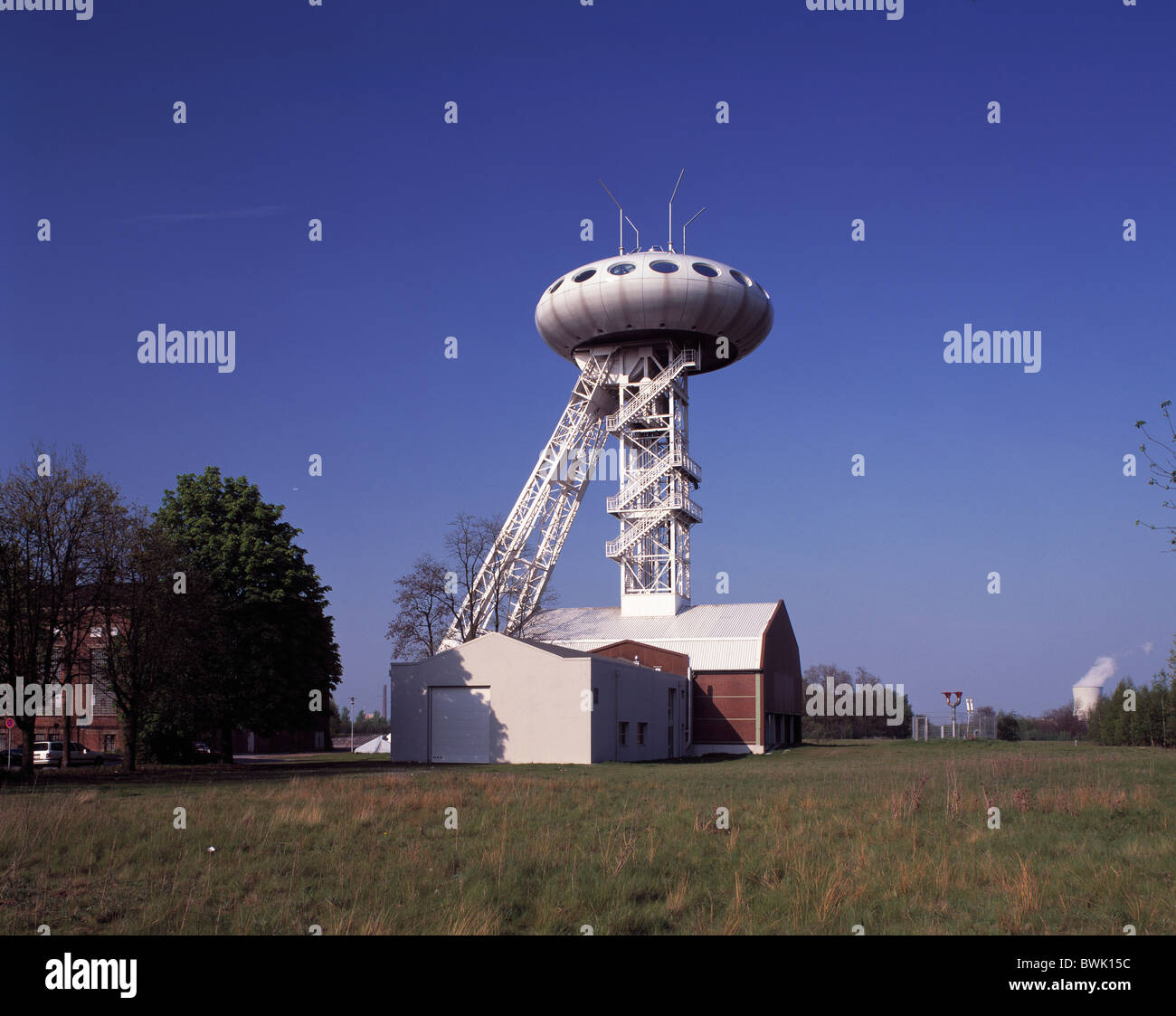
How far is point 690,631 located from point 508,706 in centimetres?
2077

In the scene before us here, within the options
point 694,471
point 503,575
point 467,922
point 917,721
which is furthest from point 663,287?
point 467,922

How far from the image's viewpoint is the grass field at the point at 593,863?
10.5m

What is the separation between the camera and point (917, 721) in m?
78.8

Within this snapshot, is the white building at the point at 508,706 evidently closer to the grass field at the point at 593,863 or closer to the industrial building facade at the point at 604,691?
the industrial building facade at the point at 604,691

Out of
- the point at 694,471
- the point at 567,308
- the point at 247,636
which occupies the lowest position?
the point at 247,636

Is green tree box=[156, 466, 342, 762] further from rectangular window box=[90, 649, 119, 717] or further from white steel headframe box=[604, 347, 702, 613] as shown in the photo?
white steel headframe box=[604, 347, 702, 613]

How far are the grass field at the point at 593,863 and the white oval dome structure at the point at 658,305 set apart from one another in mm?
45747

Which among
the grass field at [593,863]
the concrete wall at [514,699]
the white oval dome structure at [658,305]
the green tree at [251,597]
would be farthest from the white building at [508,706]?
the white oval dome structure at [658,305]

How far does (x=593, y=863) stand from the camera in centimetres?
1296

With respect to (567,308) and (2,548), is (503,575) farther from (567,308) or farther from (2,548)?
(2,548)

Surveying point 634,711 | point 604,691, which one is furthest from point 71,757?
point 634,711

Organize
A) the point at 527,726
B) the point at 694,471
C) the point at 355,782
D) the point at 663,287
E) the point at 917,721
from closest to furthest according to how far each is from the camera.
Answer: the point at 355,782 < the point at 527,726 < the point at 663,287 < the point at 694,471 < the point at 917,721
